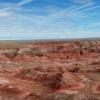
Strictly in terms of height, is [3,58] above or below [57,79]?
above

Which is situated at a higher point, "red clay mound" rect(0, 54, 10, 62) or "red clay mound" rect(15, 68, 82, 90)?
"red clay mound" rect(0, 54, 10, 62)

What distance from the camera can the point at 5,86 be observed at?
50.0 metres

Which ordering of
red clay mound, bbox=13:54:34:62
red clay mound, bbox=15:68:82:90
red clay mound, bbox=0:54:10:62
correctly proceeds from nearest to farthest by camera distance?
1. red clay mound, bbox=15:68:82:90
2. red clay mound, bbox=0:54:10:62
3. red clay mound, bbox=13:54:34:62

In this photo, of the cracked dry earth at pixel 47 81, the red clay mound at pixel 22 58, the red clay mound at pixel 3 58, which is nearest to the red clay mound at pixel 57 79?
the cracked dry earth at pixel 47 81

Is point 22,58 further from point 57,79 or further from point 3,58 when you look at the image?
point 57,79

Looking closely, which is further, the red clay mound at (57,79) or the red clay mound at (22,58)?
the red clay mound at (22,58)

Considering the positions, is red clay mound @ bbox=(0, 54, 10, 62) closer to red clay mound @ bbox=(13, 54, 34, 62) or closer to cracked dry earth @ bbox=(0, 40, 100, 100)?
cracked dry earth @ bbox=(0, 40, 100, 100)

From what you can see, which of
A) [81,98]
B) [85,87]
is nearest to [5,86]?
[85,87]

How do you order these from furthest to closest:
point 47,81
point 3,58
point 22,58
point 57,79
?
1. point 22,58
2. point 3,58
3. point 47,81
4. point 57,79

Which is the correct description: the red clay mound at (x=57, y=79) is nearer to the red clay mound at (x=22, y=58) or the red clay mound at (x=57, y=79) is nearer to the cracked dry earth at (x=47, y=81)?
the cracked dry earth at (x=47, y=81)

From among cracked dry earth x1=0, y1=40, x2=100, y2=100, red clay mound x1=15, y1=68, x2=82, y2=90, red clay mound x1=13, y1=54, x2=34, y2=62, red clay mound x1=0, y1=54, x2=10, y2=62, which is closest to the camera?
cracked dry earth x1=0, y1=40, x2=100, y2=100

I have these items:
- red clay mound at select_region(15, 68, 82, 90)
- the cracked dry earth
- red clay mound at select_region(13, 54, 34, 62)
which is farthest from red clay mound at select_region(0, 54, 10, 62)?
red clay mound at select_region(15, 68, 82, 90)

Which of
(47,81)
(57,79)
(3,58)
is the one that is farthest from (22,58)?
(57,79)

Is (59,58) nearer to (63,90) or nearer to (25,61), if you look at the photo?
(25,61)
